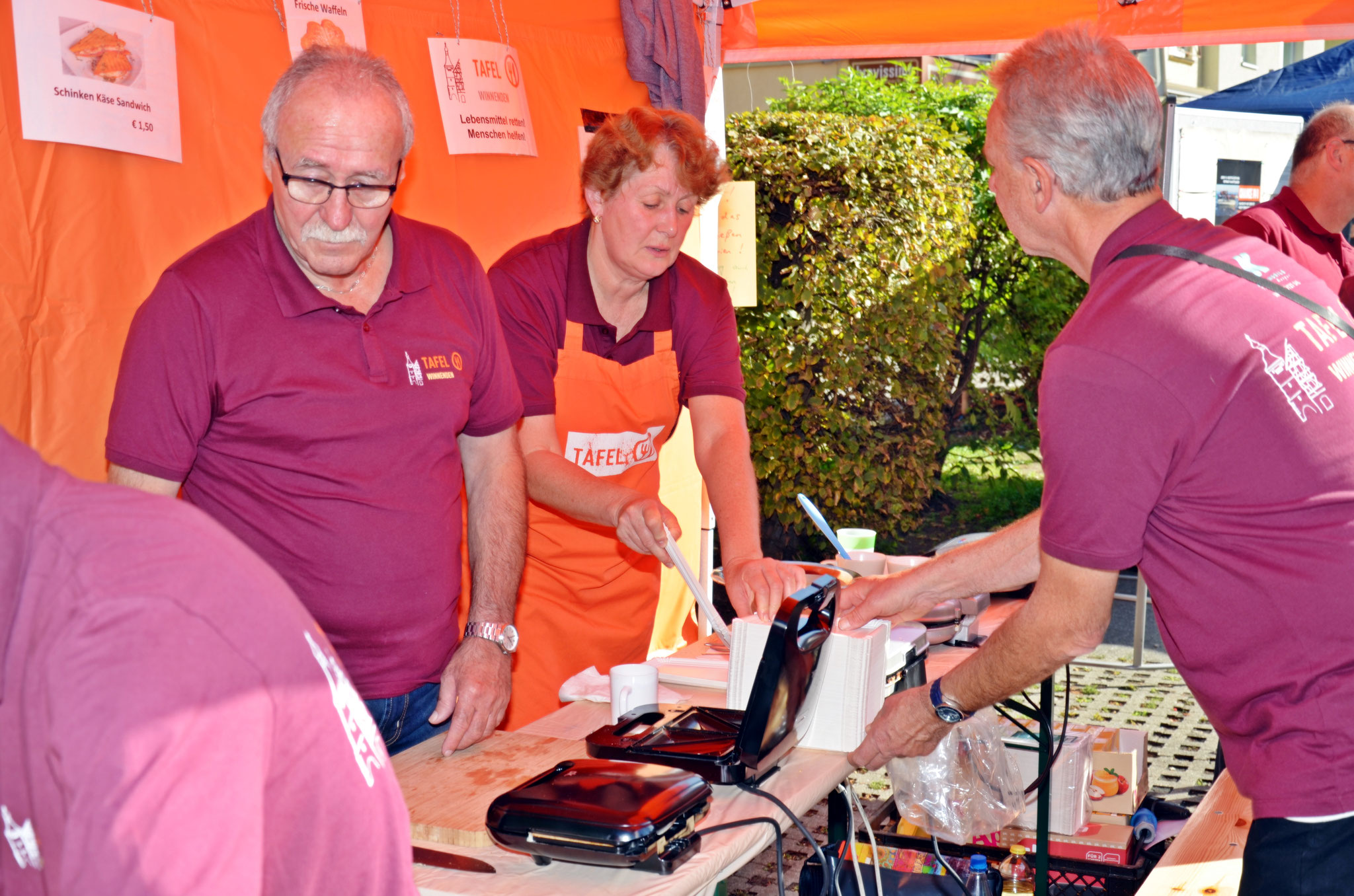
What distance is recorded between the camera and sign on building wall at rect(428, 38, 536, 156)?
134 inches

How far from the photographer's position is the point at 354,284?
2148 mm

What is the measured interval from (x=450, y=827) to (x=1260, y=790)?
1.08 m

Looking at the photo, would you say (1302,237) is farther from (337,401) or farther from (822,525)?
(337,401)

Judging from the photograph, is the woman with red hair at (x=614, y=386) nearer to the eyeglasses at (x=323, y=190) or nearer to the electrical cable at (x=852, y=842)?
the electrical cable at (x=852, y=842)

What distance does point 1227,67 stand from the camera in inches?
719

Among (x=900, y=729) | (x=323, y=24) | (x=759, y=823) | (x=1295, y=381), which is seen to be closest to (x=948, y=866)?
(x=900, y=729)

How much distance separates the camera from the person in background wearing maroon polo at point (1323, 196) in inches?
168

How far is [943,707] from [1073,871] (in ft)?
3.27

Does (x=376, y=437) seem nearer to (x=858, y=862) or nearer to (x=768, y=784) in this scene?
(x=768, y=784)

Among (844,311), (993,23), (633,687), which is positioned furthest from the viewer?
(844,311)

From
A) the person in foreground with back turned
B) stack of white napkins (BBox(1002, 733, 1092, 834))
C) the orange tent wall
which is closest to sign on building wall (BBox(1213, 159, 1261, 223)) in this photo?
stack of white napkins (BBox(1002, 733, 1092, 834))

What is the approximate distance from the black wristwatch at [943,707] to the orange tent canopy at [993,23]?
3.22 meters

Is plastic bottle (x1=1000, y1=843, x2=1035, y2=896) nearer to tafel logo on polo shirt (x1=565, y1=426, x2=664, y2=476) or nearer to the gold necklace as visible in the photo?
tafel logo on polo shirt (x1=565, y1=426, x2=664, y2=476)

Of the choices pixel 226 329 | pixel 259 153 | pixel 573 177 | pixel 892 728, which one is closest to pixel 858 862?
pixel 892 728
